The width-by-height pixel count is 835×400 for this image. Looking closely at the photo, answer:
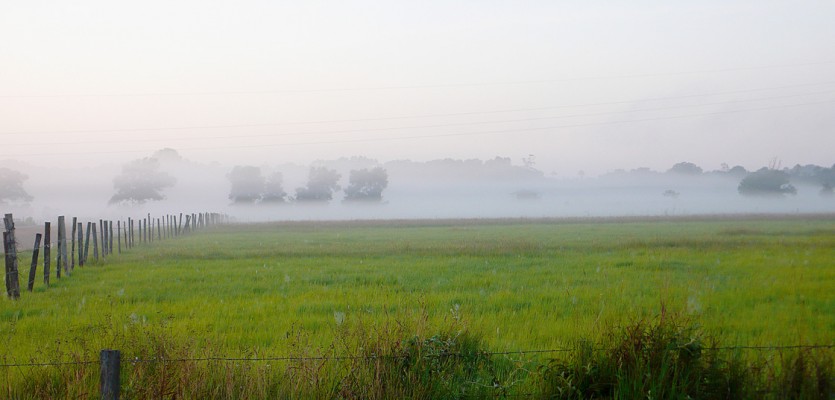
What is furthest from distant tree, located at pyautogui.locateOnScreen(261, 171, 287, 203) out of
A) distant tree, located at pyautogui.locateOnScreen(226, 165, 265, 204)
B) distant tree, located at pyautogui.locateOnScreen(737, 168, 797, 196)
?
distant tree, located at pyautogui.locateOnScreen(737, 168, 797, 196)

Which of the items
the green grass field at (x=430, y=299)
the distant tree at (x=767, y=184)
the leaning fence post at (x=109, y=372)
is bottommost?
the green grass field at (x=430, y=299)

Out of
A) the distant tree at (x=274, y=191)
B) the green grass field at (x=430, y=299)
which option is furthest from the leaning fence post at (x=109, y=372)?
the distant tree at (x=274, y=191)

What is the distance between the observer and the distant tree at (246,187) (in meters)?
145

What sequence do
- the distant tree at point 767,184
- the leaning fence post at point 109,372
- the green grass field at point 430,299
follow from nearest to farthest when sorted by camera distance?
the leaning fence post at point 109,372, the green grass field at point 430,299, the distant tree at point 767,184

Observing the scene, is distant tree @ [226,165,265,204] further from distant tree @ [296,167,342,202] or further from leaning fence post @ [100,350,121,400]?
leaning fence post @ [100,350,121,400]

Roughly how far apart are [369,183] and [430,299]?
140 metres

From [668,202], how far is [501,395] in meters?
185

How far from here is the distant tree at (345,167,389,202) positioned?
489ft

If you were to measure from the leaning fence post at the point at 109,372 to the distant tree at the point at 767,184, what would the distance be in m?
162

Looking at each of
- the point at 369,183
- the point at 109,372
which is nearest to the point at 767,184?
the point at 369,183

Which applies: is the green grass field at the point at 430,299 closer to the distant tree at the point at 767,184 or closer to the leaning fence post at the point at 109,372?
the leaning fence post at the point at 109,372

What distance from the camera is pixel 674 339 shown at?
18.7ft

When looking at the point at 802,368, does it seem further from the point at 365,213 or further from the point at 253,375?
the point at 365,213

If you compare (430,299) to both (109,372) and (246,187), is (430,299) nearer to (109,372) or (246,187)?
(109,372)
